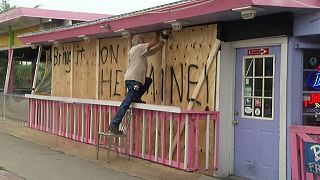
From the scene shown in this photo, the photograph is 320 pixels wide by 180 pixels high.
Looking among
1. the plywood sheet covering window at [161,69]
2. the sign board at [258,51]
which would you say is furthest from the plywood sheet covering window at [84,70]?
the sign board at [258,51]

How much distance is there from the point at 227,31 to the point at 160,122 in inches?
78.5

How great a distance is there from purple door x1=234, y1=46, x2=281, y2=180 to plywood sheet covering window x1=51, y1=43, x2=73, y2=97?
596 centimetres

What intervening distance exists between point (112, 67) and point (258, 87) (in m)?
4.09

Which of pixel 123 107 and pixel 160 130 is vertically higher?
pixel 123 107

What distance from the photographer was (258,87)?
7141 mm

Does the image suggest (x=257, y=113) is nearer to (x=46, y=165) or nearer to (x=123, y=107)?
(x=123, y=107)

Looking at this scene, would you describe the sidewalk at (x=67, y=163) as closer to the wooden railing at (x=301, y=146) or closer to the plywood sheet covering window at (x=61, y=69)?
the plywood sheet covering window at (x=61, y=69)

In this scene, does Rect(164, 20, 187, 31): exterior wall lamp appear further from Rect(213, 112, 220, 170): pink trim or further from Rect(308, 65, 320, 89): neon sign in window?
Rect(308, 65, 320, 89): neon sign in window

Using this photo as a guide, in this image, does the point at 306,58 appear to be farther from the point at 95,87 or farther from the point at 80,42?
the point at 80,42

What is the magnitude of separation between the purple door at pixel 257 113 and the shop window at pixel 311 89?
374mm

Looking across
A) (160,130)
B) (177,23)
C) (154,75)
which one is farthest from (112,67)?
(177,23)

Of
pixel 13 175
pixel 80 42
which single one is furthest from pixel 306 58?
pixel 80 42

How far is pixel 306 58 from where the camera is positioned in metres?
6.70

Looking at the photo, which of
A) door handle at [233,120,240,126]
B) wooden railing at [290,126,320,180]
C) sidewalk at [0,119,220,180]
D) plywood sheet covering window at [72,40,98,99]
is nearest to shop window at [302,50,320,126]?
door handle at [233,120,240,126]
